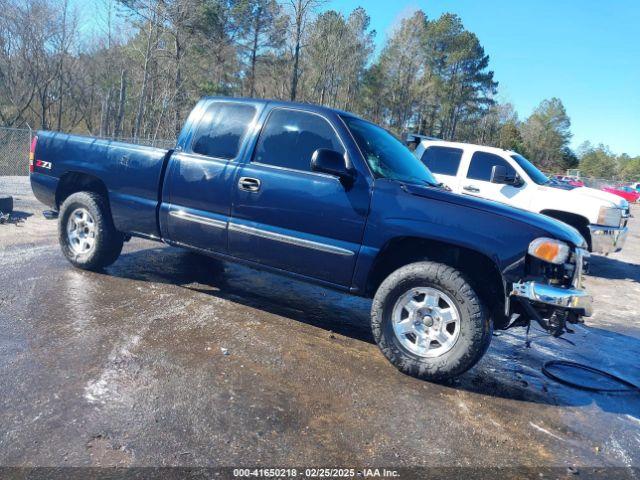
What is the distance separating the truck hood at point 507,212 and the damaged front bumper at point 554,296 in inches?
14.5

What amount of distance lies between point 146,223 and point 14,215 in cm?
440

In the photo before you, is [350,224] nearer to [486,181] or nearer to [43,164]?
[43,164]

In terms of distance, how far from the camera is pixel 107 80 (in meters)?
34.4

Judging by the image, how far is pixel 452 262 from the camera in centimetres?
373

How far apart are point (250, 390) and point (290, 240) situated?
1357 mm

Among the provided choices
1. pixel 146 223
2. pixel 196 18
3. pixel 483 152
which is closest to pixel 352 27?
pixel 196 18

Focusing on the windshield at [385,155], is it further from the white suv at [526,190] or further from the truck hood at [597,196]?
the truck hood at [597,196]

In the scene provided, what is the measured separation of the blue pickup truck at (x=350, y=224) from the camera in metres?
3.38

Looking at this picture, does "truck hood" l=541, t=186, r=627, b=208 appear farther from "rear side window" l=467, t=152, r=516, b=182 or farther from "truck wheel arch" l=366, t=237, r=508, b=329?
"truck wheel arch" l=366, t=237, r=508, b=329

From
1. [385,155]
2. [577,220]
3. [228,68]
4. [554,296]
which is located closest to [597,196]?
[577,220]

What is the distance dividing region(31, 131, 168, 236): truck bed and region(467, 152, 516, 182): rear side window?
6249 millimetres

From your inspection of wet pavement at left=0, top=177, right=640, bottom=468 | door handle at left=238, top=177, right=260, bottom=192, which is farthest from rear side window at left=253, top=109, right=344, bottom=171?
wet pavement at left=0, top=177, right=640, bottom=468

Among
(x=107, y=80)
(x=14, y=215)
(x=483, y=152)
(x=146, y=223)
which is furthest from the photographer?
(x=107, y=80)

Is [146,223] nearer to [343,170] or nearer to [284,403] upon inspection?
[343,170]
